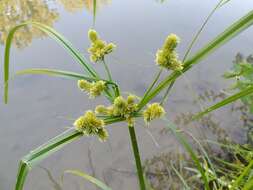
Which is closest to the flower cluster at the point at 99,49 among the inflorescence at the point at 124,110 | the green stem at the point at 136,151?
the inflorescence at the point at 124,110

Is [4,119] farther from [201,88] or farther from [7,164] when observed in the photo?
[201,88]

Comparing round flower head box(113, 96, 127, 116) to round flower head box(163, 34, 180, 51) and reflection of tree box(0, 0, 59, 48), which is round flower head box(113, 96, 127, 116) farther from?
reflection of tree box(0, 0, 59, 48)

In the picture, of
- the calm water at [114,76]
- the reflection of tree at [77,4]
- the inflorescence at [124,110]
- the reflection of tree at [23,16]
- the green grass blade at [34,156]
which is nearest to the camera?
the green grass blade at [34,156]

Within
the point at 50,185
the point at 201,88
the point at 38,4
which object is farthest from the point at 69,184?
the point at 38,4

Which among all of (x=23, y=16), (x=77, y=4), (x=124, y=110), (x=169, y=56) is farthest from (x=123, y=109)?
(x=23, y=16)

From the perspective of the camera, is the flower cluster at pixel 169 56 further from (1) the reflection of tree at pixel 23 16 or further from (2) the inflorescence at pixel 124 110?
(1) the reflection of tree at pixel 23 16

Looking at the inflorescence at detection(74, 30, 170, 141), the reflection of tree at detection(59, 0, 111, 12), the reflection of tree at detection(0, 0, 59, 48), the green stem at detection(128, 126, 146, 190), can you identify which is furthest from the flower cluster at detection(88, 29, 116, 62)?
the reflection of tree at detection(59, 0, 111, 12)
